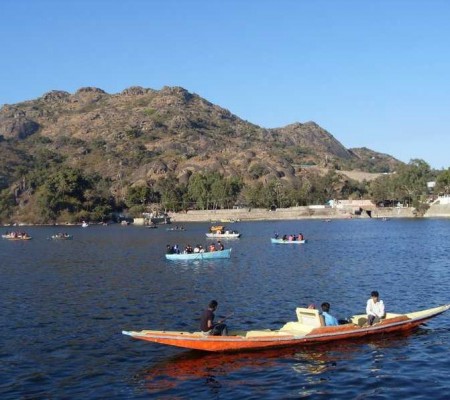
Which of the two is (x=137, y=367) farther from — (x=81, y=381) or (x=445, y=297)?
(x=445, y=297)

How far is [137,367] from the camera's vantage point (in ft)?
81.1

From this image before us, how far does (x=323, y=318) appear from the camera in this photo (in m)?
27.5

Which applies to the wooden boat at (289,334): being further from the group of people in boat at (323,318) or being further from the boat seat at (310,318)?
the group of people in boat at (323,318)

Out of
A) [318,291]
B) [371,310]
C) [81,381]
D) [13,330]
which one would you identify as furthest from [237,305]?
[81,381]

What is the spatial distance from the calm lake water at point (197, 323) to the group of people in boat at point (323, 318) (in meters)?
1.18

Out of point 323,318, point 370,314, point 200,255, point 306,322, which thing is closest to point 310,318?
point 306,322

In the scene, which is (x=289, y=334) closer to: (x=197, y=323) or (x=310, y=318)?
(x=310, y=318)

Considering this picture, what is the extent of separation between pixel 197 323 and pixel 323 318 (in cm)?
866

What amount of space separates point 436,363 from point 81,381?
1528 centimetres

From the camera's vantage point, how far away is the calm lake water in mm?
22172

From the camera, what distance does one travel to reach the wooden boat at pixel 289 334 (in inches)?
997

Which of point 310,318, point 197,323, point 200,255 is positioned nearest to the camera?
point 310,318

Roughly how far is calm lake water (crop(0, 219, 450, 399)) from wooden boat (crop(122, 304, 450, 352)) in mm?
470

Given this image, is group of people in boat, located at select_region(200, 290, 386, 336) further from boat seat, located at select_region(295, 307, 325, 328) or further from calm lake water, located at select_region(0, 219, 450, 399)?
calm lake water, located at select_region(0, 219, 450, 399)
